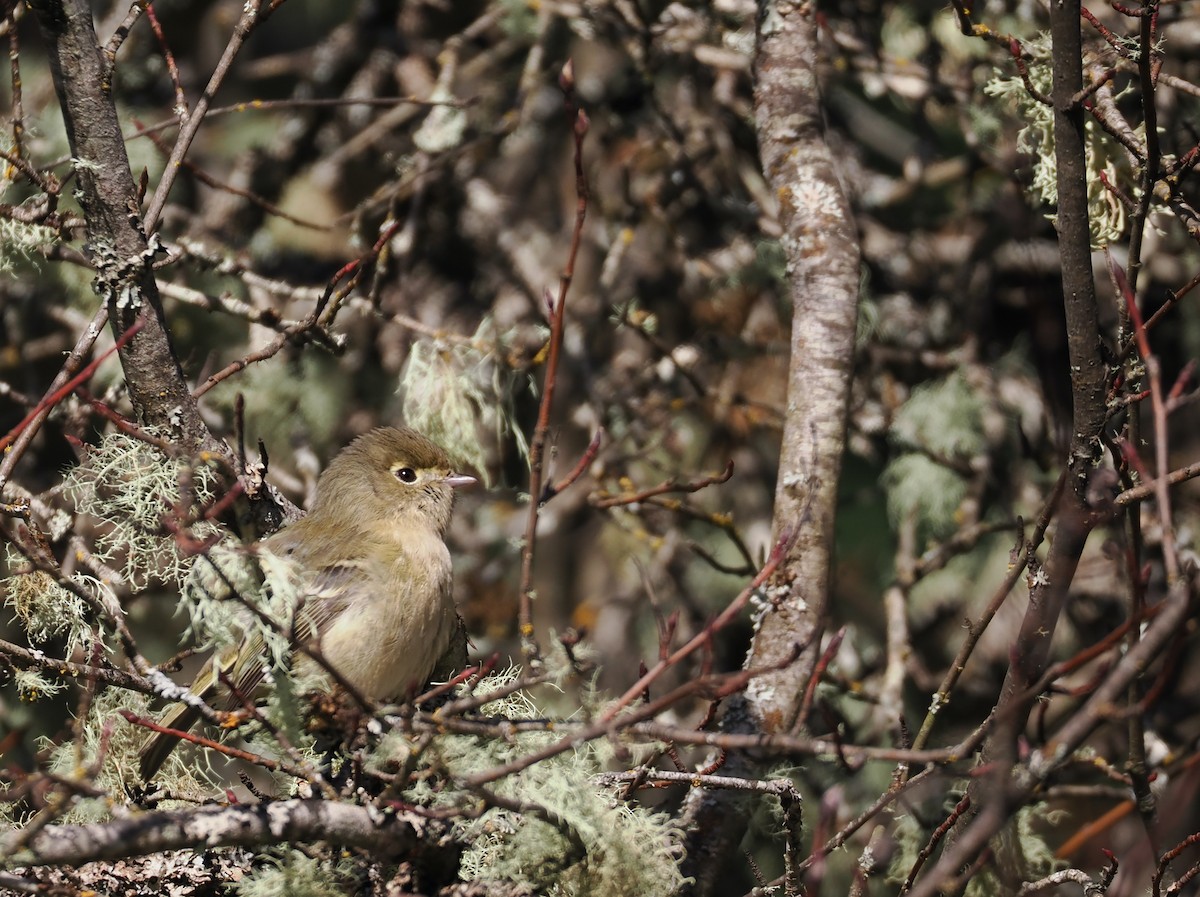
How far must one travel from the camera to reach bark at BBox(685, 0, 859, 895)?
3.55m

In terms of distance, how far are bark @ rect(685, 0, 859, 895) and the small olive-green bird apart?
0.95 m

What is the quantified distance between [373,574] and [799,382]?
1454mm

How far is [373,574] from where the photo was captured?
12.4ft

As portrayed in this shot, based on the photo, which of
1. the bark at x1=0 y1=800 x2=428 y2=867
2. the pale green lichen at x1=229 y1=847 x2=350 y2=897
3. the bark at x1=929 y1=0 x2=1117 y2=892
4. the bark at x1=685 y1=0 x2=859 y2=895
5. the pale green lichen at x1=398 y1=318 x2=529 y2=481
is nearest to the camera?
the bark at x1=0 y1=800 x2=428 y2=867

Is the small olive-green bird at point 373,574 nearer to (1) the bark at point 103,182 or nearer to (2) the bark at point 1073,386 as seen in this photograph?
(1) the bark at point 103,182

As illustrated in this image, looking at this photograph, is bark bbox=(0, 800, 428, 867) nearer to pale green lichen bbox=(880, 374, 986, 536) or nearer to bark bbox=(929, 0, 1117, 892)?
bark bbox=(929, 0, 1117, 892)

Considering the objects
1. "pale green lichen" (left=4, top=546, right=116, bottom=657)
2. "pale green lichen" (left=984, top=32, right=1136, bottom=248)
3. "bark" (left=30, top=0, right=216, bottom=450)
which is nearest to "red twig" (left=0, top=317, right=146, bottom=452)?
"bark" (left=30, top=0, right=216, bottom=450)

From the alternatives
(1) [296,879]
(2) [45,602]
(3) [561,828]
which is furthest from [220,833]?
(2) [45,602]

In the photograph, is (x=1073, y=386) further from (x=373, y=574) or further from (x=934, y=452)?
(x=934, y=452)

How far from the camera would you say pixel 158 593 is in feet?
16.0

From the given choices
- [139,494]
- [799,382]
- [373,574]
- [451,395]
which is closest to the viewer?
[139,494]

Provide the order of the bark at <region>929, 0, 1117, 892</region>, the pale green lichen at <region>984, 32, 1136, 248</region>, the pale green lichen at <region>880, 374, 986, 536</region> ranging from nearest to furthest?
the bark at <region>929, 0, 1117, 892</region> → the pale green lichen at <region>984, 32, 1136, 248</region> → the pale green lichen at <region>880, 374, 986, 536</region>

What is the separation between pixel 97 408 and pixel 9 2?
1.79m

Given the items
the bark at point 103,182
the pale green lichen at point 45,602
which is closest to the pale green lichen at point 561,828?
the pale green lichen at point 45,602
